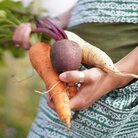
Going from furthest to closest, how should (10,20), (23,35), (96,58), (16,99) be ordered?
(16,99)
(10,20)
(23,35)
(96,58)

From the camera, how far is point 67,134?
1718mm

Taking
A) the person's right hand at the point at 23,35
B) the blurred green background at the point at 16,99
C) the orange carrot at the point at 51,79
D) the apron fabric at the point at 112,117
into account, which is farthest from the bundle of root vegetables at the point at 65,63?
the blurred green background at the point at 16,99

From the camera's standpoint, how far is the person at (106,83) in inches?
59.1

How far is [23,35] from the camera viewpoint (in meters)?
1.86

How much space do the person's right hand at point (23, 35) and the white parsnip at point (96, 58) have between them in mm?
242

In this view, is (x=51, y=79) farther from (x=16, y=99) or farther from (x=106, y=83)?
(x=16, y=99)

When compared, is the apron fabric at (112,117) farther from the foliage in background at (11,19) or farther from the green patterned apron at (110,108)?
the foliage in background at (11,19)

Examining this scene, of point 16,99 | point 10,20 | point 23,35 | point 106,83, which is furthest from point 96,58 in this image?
point 16,99

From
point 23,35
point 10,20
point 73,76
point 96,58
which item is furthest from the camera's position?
point 10,20

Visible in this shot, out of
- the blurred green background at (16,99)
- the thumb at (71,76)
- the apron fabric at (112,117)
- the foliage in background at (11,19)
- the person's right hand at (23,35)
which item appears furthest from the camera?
the blurred green background at (16,99)

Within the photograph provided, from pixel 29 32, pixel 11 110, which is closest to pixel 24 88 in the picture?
pixel 11 110

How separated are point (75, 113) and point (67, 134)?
15cm

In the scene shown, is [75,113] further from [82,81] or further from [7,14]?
[7,14]

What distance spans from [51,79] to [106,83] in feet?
0.59
